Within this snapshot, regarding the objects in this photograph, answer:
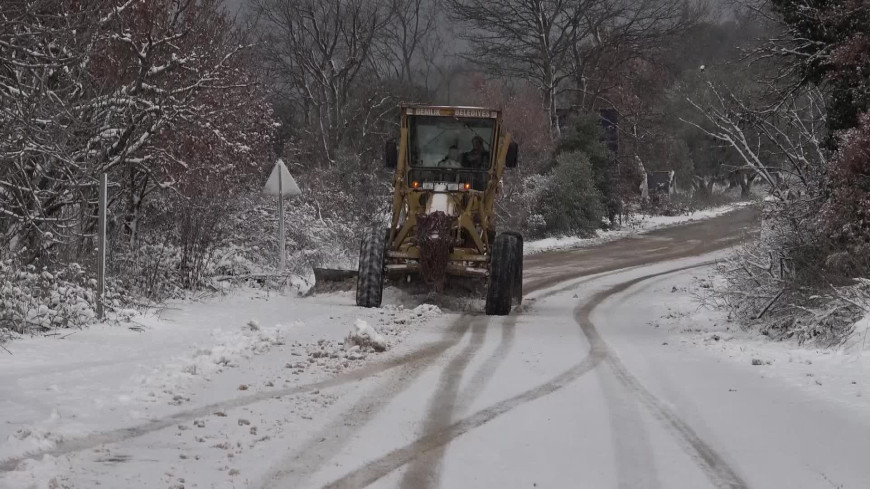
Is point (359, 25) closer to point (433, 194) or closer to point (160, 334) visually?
point (433, 194)

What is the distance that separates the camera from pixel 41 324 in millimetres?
9023

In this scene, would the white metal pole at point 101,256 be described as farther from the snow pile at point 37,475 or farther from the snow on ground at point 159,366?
the snow pile at point 37,475

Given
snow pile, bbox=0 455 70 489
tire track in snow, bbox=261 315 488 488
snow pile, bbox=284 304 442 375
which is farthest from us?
snow pile, bbox=284 304 442 375

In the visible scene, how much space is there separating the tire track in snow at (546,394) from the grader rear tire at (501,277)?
11.7ft

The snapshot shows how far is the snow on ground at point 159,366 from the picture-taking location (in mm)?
5773

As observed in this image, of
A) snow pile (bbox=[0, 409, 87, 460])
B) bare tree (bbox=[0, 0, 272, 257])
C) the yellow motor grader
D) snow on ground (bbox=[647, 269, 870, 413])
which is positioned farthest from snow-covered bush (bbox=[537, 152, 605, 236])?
snow pile (bbox=[0, 409, 87, 460])

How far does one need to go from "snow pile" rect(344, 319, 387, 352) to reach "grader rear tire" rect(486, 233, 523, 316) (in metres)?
3.70

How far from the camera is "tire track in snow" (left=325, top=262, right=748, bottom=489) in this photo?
505 cm

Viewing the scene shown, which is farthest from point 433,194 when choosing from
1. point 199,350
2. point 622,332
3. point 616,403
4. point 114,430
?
point 114,430

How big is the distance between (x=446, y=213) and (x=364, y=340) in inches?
182

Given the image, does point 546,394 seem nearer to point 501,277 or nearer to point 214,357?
point 214,357

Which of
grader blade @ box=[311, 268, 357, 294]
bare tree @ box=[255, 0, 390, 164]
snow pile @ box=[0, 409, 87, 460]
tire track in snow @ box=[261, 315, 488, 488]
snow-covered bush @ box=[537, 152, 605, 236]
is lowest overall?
tire track in snow @ box=[261, 315, 488, 488]

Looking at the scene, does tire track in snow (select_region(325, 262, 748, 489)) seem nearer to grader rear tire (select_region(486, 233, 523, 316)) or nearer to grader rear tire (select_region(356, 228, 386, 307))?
grader rear tire (select_region(486, 233, 523, 316))

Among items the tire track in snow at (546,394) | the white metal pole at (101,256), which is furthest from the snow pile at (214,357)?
the tire track in snow at (546,394)
